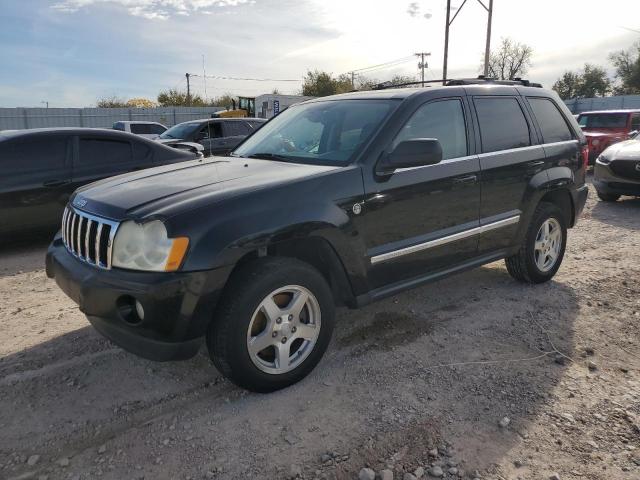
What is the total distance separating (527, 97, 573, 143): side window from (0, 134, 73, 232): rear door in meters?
5.25

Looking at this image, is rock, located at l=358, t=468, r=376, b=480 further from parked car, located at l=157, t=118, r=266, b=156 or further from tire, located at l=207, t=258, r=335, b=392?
parked car, located at l=157, t=118, r=266, b=156

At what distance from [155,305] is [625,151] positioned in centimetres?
906

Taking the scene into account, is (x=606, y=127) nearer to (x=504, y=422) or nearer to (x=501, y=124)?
(x=501, y=124)

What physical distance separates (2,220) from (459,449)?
5440 millimetres

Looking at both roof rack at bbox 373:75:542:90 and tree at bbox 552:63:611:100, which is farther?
tree at bbox 552:63:611:100

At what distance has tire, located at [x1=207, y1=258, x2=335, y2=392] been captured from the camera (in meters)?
2.70

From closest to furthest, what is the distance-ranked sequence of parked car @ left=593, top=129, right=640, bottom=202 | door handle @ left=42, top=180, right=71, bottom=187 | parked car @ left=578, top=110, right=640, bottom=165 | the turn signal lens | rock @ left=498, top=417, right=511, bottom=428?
the turn signal lens < rock @ left=498, top=417, right=511, bottom=428 < door handle @ left=42, top=180, right=71, bottom=187 < parked car @ left=593, top=129, right=640, bottom=202 < parked car @ left=578, top=110, right=640, bottom=165

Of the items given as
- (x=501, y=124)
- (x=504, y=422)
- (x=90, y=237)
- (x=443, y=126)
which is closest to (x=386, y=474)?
(x=504, y=422)

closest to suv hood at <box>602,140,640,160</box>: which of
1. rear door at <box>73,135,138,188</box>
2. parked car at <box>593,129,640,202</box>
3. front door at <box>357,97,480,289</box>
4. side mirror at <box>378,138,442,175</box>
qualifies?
parked car at <box>593,129,640,202</box>

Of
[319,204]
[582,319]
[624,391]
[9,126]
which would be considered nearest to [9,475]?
[319,204]

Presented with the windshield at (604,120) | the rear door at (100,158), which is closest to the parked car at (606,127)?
the windshield at (604,120)

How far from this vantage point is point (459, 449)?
8.14 ft

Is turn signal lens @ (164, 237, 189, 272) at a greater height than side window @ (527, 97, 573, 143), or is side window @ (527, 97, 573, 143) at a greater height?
side window @ (527, 97, 573, 143)

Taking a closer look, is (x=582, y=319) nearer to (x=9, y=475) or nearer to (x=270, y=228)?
(x=270, y=228)
